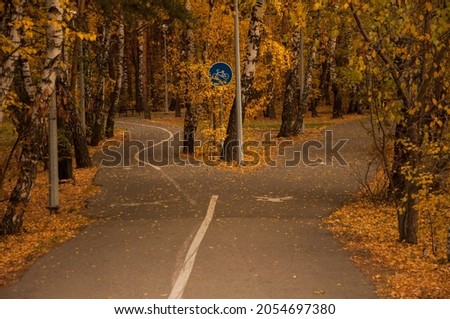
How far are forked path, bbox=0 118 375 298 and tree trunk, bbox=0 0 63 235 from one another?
55.9 inches

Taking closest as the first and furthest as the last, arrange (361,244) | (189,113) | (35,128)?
(361,244) → (35,128) → (189,113)

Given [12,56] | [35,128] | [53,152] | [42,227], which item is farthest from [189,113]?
[35,128]

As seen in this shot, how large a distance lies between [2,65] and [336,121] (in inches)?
1207

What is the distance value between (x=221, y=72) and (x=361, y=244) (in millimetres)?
10757

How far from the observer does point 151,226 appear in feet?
37.6

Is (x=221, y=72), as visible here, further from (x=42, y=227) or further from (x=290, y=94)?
(x=290, y=94)

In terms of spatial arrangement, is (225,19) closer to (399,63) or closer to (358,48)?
(399,63)

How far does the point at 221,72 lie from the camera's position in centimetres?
1970

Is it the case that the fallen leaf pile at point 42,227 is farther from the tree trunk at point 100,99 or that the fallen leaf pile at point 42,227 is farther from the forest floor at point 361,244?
the tree trunk at point 100,99

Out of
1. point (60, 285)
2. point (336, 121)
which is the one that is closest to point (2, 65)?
point (60, 285)

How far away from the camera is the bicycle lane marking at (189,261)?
7.30 meters

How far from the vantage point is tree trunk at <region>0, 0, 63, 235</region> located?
36.1 ft

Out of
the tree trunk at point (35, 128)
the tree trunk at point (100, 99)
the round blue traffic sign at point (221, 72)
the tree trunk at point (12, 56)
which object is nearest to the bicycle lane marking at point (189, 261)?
the tree trunk at point (35, 128)

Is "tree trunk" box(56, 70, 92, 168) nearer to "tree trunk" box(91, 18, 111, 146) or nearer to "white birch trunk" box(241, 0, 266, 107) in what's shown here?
"white birch trunk" box(241, 0, 266, 107)
